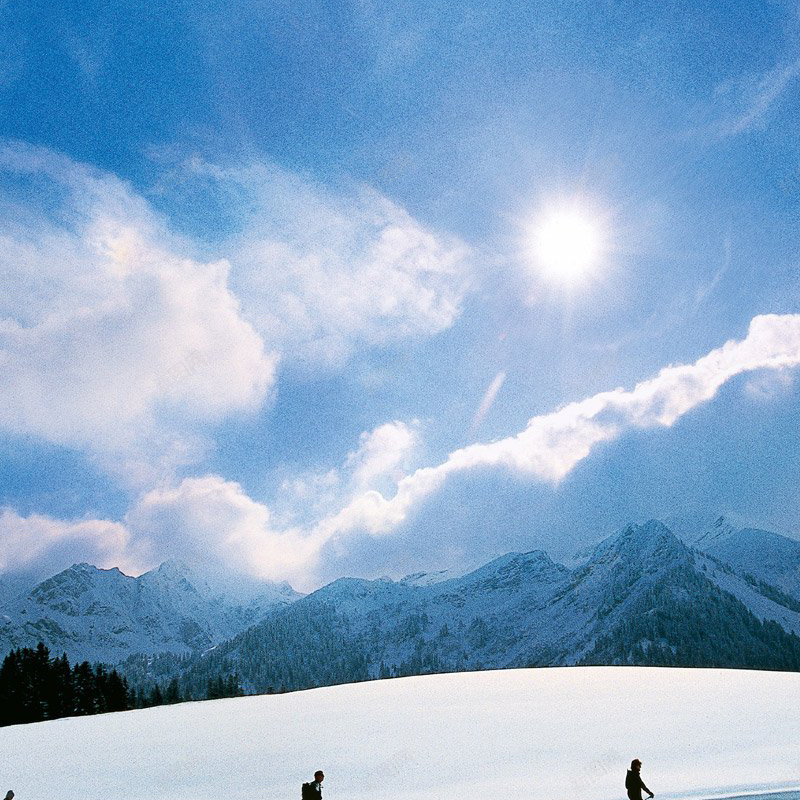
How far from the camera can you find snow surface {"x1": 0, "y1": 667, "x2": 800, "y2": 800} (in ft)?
75.9

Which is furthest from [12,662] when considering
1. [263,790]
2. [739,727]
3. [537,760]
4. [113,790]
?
[739,727]

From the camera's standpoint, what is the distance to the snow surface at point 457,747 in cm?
2314

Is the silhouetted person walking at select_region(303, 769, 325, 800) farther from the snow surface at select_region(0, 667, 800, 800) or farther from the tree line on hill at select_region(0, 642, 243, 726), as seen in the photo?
the tree line on hill at select_region(0, 642, 243, 726)

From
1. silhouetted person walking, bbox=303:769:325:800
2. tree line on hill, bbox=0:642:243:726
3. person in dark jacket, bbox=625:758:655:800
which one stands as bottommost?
person in dark jacket, bbox=625:758:655:800

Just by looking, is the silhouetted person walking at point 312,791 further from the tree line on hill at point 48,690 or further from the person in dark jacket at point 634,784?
the tree line on hill at point 48,690

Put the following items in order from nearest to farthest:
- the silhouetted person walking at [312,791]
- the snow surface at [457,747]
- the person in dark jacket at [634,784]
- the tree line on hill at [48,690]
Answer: the person in dark jacket at [634,784], the silhouetted person walking at [312,791], the snow surface at [457,747], the tree line on hill at [48,690]

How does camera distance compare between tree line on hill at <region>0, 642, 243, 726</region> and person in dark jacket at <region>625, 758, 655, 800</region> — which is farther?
tree line on hill at <region>0, 642, 243, 726</region>

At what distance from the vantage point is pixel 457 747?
2775cm

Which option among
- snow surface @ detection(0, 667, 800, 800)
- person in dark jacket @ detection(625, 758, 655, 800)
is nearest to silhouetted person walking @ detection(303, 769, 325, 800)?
snow surface @ detection(0, 667, 800, 800)

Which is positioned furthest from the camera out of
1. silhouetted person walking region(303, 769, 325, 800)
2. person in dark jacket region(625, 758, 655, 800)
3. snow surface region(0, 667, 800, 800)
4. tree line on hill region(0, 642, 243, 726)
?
tree line on hill region(0, 642, 243, 726)

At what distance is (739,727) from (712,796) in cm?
1025

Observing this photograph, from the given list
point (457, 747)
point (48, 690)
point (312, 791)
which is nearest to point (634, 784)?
point (312, 791)

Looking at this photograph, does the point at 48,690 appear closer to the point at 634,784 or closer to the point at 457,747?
the point at 457,747

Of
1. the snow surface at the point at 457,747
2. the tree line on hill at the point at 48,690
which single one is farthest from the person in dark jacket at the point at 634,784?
the tree line on hill at the point at 48,690
